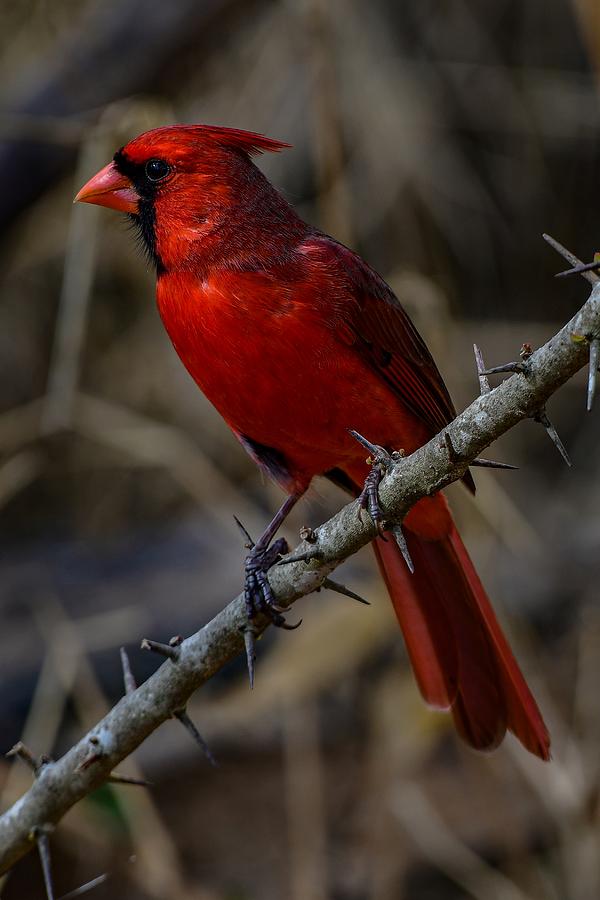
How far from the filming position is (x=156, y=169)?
2.77m

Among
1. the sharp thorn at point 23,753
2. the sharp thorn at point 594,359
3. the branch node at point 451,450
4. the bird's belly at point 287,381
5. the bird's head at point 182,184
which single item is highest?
the bird's head at point 182,184

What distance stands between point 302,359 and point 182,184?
0.62 metres

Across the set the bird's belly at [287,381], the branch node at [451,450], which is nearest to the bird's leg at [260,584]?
the bird's belly at [287,381]

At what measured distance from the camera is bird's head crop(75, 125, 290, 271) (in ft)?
8.68

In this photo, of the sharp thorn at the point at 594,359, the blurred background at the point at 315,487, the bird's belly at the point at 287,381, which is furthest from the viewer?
the blurred background at the point at 315,487

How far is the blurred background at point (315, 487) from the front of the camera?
12.6 feet

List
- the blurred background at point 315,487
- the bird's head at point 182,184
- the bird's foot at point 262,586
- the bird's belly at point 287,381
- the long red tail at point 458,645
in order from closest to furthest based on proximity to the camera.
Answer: the bird's foot at point 262,586 < the bird's belly at point 287,381 < the long red tail at point 458,645 < the bird's head at point 182,184 < the blurred background at point 315,487

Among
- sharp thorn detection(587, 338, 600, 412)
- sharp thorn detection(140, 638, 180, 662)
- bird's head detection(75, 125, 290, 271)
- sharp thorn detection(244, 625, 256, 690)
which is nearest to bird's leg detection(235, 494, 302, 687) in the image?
sharp thorn detection(244, 625, 256, 690)

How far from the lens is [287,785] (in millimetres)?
4137

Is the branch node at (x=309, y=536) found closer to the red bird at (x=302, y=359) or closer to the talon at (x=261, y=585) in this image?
the talon at (x=261, y=585)

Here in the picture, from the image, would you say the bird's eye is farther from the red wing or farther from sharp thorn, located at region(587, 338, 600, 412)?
sharp thorn, located at region(587, 338, 600, 412)

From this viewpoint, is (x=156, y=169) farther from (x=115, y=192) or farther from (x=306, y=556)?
(x=306, y=556)

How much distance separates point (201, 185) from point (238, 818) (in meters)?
2.49

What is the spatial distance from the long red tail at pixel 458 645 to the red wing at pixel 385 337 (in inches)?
12.8
